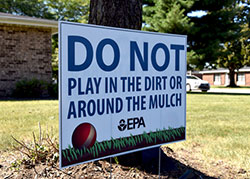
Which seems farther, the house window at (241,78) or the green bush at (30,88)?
the house window at (241,78)

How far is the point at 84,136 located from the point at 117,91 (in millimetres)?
476

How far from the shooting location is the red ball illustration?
2.17 meters

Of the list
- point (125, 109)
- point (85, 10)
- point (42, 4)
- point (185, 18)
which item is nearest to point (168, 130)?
point (125, 109)

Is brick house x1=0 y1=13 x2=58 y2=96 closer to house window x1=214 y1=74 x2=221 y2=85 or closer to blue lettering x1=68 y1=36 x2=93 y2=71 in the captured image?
blue lettering x1=68 y1=36 x2=93 y2=71

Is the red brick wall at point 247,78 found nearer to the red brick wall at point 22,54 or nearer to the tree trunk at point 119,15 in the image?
the red brick wall at point 22,54

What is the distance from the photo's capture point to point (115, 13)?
10.1 feet

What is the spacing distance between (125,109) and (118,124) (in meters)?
0.15

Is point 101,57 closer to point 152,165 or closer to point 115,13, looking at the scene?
point 115,13

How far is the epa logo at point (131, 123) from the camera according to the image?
246cm

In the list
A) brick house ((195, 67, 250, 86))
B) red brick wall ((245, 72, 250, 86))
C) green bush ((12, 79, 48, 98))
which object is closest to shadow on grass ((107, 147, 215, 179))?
green bush ((12, 79, 48, 98))

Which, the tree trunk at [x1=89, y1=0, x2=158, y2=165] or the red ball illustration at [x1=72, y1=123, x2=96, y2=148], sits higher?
the tree trunk at [x1=89, y1=0, x2=158, y2=165]

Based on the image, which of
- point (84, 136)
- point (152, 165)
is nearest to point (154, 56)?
point (84, 136)

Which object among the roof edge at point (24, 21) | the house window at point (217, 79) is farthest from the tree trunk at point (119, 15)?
the house window at point (217, 79)

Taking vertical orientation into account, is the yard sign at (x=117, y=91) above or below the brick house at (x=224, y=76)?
below
